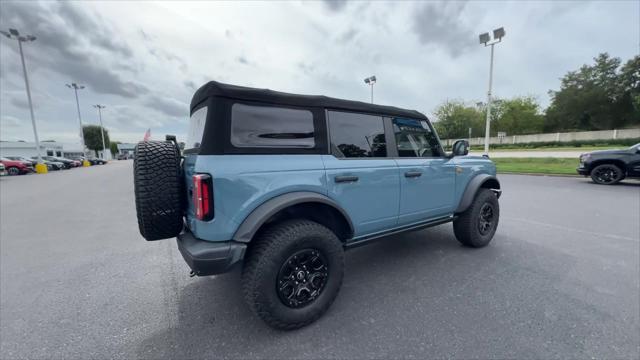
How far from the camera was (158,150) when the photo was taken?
2.10 meters

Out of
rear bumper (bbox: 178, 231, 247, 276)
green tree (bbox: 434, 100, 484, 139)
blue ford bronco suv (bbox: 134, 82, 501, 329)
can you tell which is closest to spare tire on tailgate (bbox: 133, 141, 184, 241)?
blue ford bronco suv (bbox: 134, 82, 501, 329)

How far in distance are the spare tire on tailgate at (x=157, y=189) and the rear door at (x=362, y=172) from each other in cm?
128

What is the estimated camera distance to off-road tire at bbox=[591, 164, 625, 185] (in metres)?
Answer: 8.34

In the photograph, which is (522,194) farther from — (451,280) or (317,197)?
(317,197)

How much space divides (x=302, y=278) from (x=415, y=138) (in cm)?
210

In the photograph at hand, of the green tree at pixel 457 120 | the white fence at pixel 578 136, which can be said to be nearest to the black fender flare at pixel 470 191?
the white fence at pixel 578 136

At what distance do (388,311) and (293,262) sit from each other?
3.23 feet

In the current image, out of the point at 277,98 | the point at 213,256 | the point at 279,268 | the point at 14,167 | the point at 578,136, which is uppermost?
the point at 578,136

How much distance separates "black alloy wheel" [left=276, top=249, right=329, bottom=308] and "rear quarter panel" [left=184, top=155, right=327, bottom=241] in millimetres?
526

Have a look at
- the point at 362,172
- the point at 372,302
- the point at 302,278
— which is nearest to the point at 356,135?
the point at 362,172

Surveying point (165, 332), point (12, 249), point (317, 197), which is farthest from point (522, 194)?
point (12, 249)

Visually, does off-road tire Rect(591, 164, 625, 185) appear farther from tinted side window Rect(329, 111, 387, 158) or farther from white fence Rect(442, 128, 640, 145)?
white fence Rect(442, 128, 640, 145)

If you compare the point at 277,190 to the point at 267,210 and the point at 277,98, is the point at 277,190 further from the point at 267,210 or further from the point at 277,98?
the point at 277,98

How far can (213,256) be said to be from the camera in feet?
5.94
